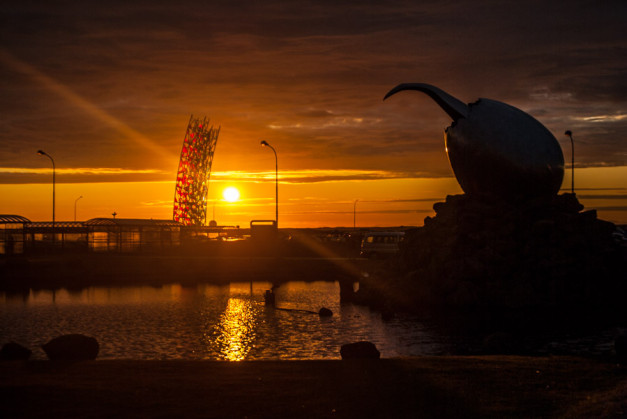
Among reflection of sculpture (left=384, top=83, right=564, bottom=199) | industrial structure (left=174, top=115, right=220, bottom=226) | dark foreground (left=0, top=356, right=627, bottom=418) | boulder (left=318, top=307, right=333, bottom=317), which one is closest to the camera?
dark foreground (left=0, top=356, right=627, bottom=418)

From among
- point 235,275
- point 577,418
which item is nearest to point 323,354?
point 577,418

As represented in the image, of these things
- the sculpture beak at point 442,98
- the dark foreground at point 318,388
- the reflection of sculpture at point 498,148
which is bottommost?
the dark foreground at point 318,388

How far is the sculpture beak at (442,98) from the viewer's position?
1035 inches

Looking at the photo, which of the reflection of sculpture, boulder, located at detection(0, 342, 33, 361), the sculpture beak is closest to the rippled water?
boulder, located at detection(0, 342, 33, 361)

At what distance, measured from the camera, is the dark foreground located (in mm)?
8625

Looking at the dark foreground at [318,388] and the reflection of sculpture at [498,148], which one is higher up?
the reflection of sculpture at [498,148]

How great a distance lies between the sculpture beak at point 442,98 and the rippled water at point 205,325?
8493 millimetres

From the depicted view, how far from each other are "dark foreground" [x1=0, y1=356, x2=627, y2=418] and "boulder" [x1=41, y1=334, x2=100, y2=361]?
595 millimetres

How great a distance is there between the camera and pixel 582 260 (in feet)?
84.0

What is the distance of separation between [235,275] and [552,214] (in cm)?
1696

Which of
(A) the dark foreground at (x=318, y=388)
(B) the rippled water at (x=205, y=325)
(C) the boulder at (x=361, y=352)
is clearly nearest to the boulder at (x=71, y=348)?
(A) the dark foreground at (x=318, y=388)

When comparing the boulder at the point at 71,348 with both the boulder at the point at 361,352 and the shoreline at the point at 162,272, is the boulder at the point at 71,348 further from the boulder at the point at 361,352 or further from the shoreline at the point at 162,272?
the shoreline at the point at 162,272

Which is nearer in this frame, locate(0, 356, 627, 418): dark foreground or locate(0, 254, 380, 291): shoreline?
locate(0, 356, 627, 418): dark foreground

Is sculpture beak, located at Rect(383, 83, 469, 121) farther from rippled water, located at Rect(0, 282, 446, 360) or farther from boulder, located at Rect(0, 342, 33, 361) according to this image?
boulder, located at Rect(0, 342, 33, 361)
